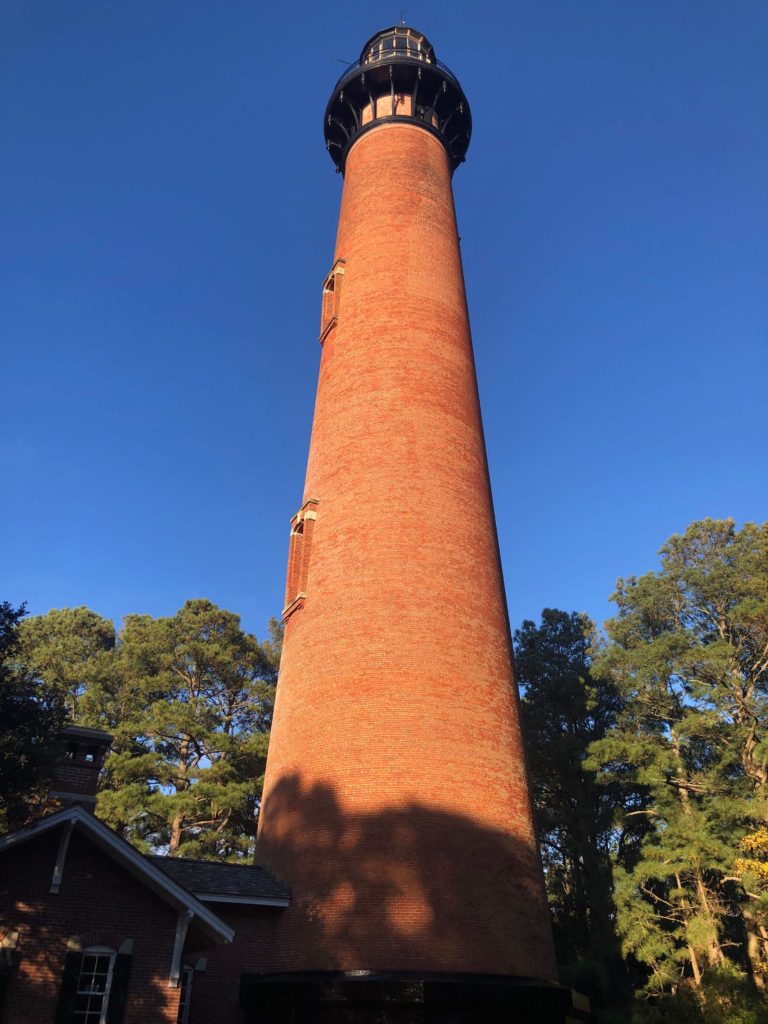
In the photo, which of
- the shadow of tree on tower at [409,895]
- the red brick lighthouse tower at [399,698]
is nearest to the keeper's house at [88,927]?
the shadow of tree on tower at [409,895]

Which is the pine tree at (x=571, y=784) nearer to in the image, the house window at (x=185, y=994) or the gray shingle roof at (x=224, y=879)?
the gray shingle roof at (x=224, y=879)

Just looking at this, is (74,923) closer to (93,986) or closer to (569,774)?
(93,986)

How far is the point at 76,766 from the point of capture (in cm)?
1446

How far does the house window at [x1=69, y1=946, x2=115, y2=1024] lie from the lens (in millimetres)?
10859

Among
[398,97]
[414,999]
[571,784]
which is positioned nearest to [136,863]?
[414,999]

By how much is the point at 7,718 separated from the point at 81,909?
392 cm

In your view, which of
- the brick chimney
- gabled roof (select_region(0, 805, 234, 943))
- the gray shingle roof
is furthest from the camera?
the brick chimney

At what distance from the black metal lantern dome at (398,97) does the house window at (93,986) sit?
2226 cm

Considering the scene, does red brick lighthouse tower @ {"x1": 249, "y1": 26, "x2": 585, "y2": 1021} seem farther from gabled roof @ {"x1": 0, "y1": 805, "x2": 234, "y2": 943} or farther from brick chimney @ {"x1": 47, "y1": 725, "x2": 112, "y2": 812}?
brick chimney @ {"x1": 47, "y1": 725, "x2": 112, "y2": 812}

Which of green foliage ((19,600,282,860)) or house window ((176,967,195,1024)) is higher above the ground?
green foliage ((19,600,282,860))

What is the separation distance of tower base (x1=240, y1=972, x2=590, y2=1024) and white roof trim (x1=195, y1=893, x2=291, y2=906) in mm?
1105

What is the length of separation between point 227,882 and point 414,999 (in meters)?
4.08

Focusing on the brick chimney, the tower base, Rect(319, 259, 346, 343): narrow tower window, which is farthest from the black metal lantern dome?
the tower base

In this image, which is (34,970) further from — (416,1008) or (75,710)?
(75,710)
